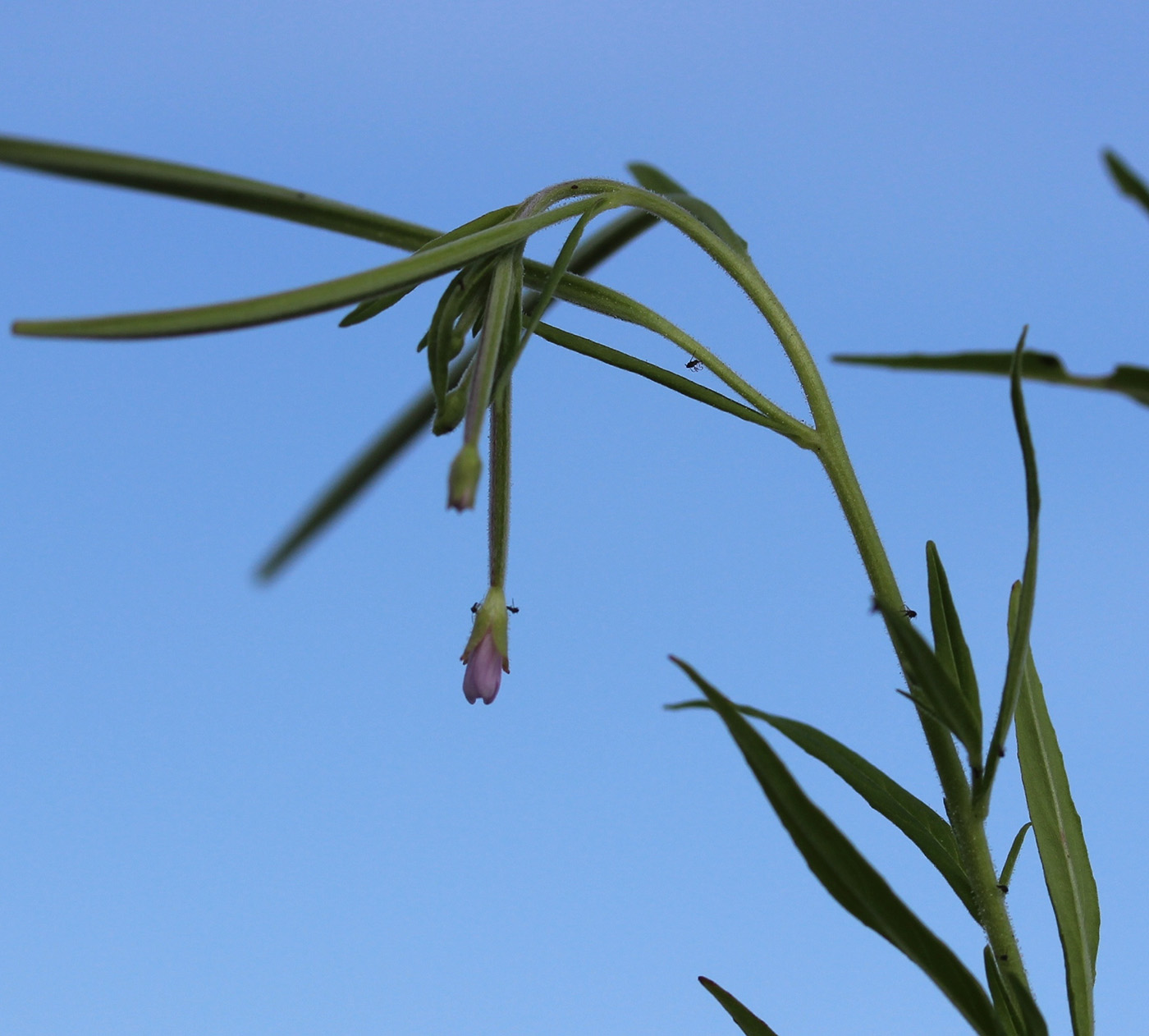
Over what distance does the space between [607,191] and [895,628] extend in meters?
0.48

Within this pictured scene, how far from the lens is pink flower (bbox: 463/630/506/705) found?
1.05 meters

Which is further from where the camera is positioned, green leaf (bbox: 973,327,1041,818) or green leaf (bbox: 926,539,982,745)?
green leaf (bbox: 926,539,982,745)

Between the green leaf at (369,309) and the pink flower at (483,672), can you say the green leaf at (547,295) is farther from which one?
the pink flower at (483,672)

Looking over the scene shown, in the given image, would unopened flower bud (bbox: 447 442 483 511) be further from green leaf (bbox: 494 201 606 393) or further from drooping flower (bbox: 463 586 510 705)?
drooping flower (bbox: 463 586 510 705)

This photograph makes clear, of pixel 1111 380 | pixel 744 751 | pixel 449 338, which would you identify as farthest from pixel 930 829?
pixel 449 338

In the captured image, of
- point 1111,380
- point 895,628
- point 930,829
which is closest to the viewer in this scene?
point 1111,380

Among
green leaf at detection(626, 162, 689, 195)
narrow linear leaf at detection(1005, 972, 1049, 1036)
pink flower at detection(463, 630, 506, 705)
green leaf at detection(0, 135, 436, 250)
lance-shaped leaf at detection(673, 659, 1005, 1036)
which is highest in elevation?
green leaf at detection(626, 162, 689, 195)

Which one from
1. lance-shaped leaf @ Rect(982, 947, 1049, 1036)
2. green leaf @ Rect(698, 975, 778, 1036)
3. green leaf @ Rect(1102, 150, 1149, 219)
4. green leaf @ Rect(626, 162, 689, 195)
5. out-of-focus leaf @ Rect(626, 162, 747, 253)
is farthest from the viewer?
green leaf @ Rect(626, 162, 689, 195)

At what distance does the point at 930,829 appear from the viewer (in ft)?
3.41

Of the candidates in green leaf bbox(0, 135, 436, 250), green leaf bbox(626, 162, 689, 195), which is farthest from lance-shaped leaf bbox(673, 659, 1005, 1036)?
green leaf bbox(626, 162, 689, 195)

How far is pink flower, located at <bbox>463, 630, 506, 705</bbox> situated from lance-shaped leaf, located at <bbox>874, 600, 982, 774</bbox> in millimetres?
357

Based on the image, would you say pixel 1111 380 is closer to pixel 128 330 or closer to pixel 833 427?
pixel 833 427

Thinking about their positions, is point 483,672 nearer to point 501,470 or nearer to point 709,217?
point 501,470

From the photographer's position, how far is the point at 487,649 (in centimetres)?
105
